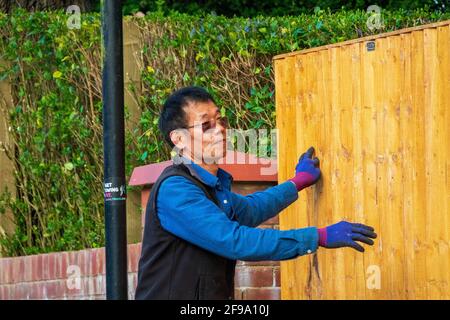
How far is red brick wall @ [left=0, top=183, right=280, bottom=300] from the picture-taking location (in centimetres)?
770

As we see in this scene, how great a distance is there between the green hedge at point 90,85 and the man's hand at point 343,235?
350 cm

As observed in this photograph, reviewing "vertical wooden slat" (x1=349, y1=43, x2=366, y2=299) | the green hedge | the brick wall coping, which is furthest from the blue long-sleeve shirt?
the green hedge

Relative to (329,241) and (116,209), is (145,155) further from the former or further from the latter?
(329,241)

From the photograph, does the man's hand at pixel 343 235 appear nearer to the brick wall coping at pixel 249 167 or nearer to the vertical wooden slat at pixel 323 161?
the vertical wooden slat at pixel 323 161

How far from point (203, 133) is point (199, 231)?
1.63 feet

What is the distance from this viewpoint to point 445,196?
5977 mm

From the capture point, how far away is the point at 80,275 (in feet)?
30.9

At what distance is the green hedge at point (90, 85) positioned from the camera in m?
8.93

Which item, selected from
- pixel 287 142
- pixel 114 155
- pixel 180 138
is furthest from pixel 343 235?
pixel 114 155

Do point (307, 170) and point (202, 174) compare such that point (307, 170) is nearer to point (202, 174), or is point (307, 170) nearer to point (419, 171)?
point (419, 171)

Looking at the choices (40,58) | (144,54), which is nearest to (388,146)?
(144,54)

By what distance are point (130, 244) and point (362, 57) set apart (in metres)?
3.14

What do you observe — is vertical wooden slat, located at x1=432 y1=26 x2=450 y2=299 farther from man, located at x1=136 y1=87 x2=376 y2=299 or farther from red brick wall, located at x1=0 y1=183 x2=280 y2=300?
red brick wall, located at x1=0 y1=183 x2=280 y2=300
